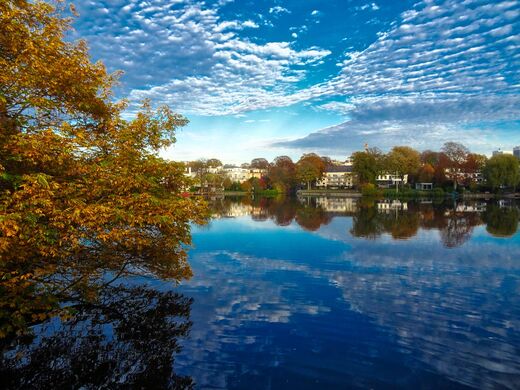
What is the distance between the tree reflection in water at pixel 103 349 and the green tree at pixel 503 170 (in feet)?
363

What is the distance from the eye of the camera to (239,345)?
10211 millimetres

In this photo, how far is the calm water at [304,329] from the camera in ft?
28.5

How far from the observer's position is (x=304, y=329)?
1135 centimetres

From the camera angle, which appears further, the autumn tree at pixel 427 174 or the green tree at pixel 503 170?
the autumn tree at pixel 427 174

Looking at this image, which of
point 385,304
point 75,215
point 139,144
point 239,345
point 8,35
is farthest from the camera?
point 385,304

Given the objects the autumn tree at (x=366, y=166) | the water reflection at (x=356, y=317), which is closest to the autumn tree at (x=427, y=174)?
the autumn tree at (x=366, y=166)

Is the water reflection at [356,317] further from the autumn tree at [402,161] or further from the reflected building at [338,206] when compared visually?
the autumn tree at [402,161]

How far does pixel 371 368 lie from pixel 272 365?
2.43 m

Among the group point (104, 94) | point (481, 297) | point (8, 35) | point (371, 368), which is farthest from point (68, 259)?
point (481, 297)

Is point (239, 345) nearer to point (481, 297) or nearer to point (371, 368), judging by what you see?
point (371, 368)

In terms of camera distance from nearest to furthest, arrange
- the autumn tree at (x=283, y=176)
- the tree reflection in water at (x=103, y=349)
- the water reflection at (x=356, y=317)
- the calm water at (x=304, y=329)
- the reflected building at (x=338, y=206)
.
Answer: the tree reflection in water at (x=103, y=349) < the calm water at (x=304, y=329) < the water reflection at (x=356, y=317) < the reflected building at (x=338, y=206) < the autumn tree at (x=283, y=176)

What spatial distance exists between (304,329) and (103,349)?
5.79 m

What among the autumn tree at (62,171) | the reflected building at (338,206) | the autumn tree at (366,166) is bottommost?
the reflected building at (338,206)

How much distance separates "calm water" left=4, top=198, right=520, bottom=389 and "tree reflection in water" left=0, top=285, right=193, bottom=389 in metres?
0.04
